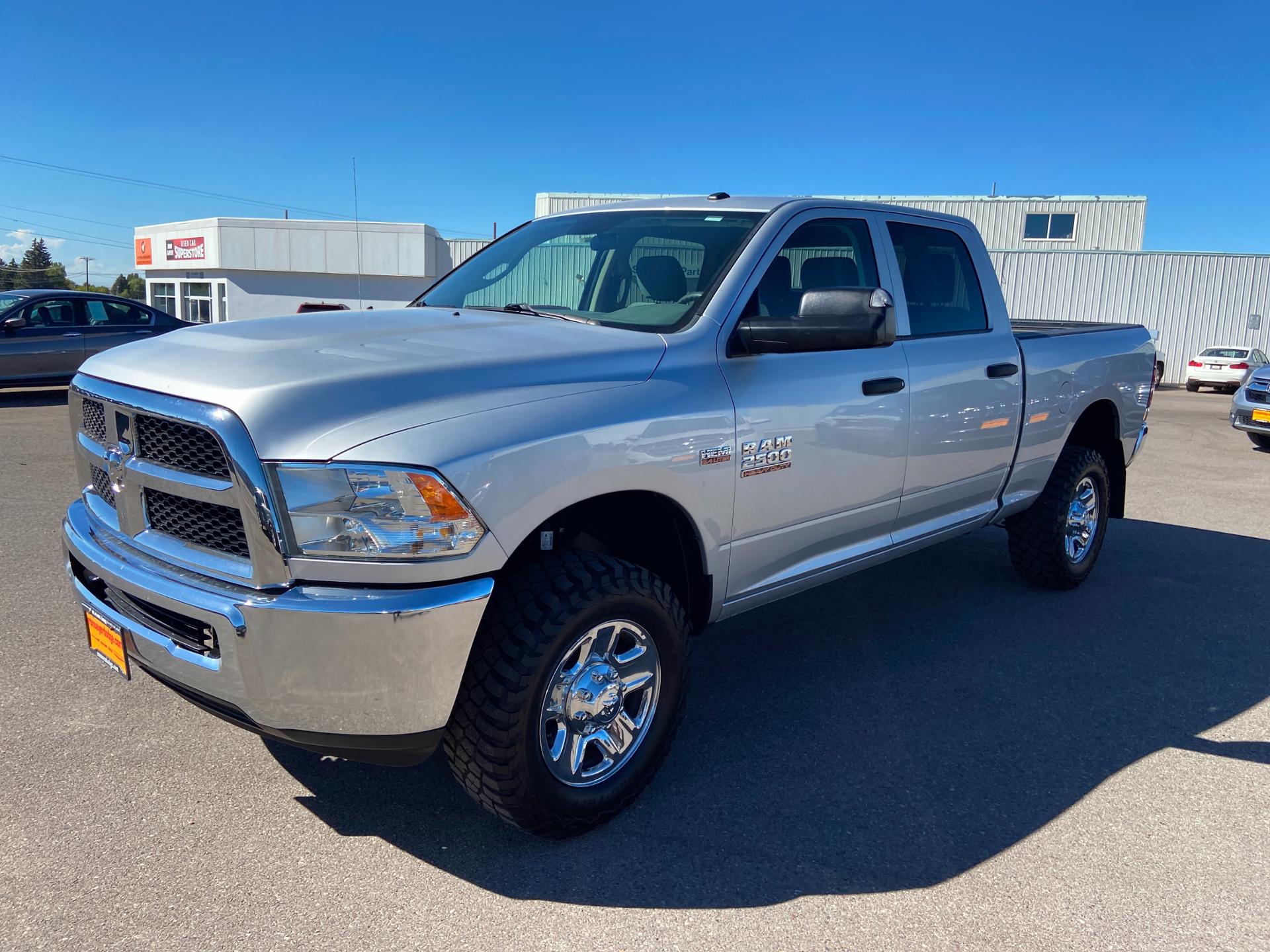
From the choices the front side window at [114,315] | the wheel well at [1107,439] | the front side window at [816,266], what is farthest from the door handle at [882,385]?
the front side window at [114,315]

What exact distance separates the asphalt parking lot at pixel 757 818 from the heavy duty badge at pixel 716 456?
110 cm

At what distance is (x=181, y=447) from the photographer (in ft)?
8.49

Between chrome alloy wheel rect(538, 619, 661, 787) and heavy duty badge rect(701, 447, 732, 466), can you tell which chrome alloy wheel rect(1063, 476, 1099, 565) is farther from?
chrome alloy wheel rect(538, 619, 661, 787)

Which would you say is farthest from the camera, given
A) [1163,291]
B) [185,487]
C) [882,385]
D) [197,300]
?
[197,300]

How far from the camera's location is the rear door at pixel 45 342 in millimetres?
12508

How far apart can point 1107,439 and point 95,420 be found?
5.29m

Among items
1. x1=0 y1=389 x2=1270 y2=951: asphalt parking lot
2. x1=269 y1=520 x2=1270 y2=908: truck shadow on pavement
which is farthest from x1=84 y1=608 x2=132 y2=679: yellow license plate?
x1=269 y1=520 x2=1270 y2=908: truck shadow on pavement

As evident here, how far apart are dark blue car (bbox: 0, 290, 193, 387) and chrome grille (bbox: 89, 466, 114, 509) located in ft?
33.8

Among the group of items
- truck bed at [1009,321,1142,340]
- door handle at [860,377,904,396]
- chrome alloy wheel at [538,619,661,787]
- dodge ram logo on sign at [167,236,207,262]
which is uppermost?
dodge ram logo on sign at [167,236,207,262]

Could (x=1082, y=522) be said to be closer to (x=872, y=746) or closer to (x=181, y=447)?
(x=872, y=746)

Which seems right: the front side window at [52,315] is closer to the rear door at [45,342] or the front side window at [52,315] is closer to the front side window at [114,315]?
the rear door at [45,342]

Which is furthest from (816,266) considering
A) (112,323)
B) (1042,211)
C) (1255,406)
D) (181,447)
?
(1042,211)

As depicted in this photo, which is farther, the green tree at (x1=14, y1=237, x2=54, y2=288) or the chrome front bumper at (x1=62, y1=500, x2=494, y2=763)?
the green tree at (x1=14, y1=237, x2=54, y2=288)

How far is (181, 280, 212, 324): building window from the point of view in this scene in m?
35.7
